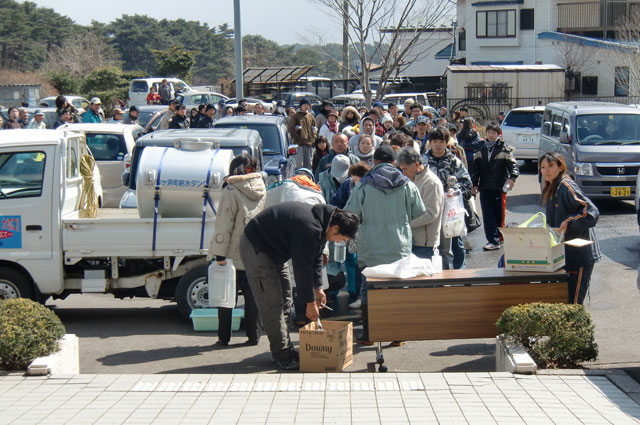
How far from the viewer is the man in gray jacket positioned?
8.31 m

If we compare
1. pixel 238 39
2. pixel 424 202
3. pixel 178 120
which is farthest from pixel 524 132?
pixel 424 202

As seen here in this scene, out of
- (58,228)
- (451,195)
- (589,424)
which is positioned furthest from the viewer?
(451,195)

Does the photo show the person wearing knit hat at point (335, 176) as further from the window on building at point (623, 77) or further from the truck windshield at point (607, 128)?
the window on building at point (623, 77)

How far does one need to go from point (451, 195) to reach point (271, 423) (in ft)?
14.6

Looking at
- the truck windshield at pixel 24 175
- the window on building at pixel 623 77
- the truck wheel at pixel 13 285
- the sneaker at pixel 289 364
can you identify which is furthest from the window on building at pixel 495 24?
the sneaker at pixel 289 364

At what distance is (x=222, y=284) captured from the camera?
311 inches

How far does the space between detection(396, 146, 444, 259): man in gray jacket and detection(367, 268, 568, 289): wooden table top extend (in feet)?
3.63

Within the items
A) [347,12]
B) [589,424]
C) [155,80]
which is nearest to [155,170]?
[589,424]

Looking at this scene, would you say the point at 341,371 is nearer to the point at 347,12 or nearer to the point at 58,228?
the point at 58,228

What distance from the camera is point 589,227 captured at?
7.46 m

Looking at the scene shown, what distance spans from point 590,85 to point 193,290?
40.4 m

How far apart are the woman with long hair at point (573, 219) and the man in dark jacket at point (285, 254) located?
7.19 feet

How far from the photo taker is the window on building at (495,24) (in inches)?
1890

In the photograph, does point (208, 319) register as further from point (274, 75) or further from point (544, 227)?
point (274, 75)
